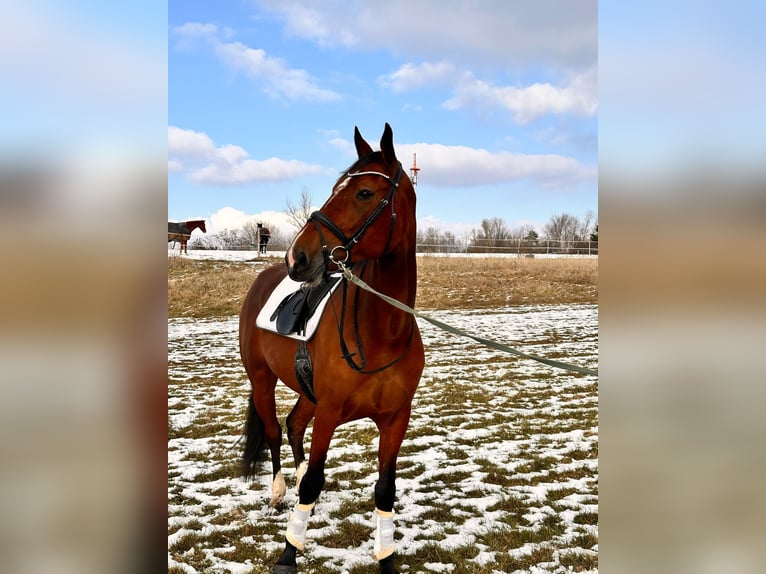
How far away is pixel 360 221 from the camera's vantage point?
2.61m

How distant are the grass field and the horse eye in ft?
7.93

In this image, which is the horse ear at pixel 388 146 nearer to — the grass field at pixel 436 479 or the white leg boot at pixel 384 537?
the white leg boot at pixel 384 537

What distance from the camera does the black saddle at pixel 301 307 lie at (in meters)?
3.36

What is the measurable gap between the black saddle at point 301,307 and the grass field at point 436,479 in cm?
156

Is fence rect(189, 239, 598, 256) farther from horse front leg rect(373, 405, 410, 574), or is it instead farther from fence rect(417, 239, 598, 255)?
horse front leg rect(373, 405, 410, 574)

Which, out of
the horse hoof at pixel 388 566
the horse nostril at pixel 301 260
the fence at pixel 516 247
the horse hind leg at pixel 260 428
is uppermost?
the fence at pixel 516 247

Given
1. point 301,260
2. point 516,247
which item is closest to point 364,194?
point 301,260

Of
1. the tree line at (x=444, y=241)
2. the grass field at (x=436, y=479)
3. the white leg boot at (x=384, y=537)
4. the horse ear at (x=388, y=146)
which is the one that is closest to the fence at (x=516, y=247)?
the tree line at (x=444, y=241)

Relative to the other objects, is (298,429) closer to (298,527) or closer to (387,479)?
(298,527)

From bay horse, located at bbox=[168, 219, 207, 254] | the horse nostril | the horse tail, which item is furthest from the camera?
bay horse, located at bbox=[168, 219, 207, 254]

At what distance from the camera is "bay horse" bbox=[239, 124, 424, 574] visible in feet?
8.43

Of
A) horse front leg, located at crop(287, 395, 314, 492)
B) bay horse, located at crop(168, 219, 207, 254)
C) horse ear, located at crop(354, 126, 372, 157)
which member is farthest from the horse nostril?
bay horse, located at crop(168, 219, 207, 254)

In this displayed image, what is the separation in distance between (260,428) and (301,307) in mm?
1556
